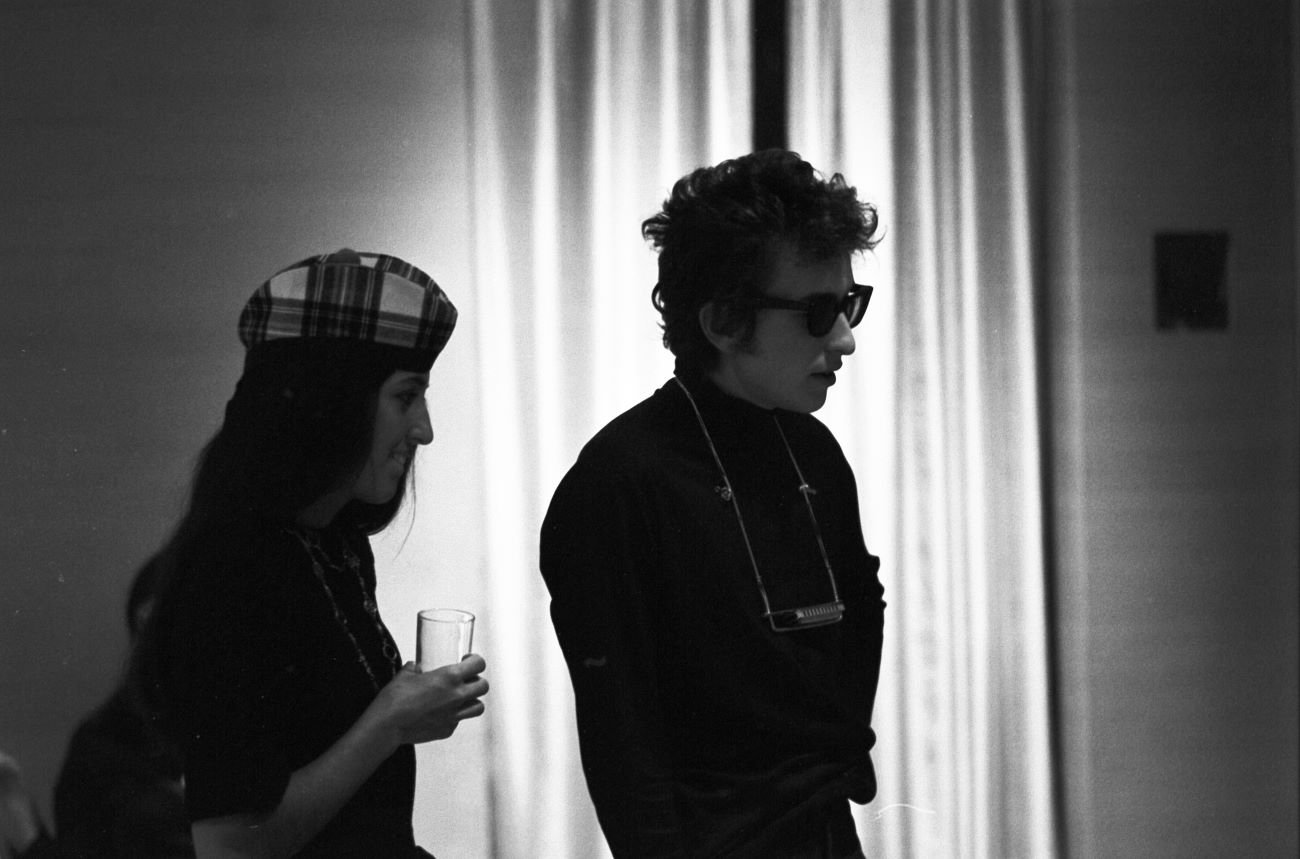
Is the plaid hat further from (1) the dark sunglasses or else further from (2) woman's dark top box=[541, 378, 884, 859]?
(1) the dark sunglasses

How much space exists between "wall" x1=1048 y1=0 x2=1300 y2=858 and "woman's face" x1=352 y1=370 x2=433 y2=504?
874 millimetres

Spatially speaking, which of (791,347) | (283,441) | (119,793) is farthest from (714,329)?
(119,793)

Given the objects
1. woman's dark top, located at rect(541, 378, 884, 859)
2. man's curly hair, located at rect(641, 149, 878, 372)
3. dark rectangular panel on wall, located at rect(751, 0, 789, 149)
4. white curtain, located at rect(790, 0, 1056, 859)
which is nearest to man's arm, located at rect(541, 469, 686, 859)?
woman's dark top, located at rect(541, 378, 884, 859)

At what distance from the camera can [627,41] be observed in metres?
1.66

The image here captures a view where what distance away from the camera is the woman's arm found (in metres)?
1.29

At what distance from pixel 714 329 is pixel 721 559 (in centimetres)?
26

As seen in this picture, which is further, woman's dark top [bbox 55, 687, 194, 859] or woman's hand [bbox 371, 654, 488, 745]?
woman's dark top [bbox 55, 687, 194, 859]

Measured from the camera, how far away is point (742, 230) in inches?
57.0

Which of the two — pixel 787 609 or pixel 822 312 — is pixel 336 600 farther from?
pixel 822 312

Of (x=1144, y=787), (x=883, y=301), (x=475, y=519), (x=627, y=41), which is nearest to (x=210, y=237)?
(x=475, y=519)

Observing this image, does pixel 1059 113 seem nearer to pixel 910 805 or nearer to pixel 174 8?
pixel 910 805

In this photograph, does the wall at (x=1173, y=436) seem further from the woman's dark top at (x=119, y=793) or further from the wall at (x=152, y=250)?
the woman's dark top at (x=119, y=793)

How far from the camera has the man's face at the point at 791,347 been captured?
4.73 ft

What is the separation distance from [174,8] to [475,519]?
2.39 feet
